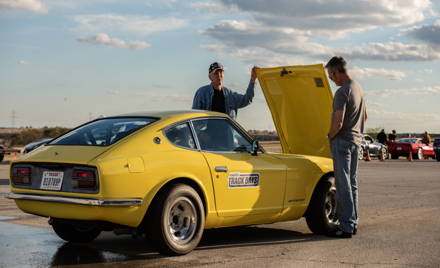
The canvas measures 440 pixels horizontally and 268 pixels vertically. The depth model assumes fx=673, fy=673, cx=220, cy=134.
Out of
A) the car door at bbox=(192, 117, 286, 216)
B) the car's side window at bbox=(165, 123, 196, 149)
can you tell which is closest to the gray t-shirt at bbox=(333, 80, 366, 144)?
the car door at bbox=(192, 117, 286, 216)

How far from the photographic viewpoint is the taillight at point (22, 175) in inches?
257

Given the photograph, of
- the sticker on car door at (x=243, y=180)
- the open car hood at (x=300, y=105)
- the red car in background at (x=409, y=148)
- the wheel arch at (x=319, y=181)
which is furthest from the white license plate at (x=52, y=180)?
the red car in background at (x=409, y=148)

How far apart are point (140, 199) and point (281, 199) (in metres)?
2.12

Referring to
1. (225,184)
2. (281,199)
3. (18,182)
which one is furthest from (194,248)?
(18,182)

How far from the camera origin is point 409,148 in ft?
131

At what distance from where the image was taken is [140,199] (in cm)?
620

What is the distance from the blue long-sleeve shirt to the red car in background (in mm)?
32114

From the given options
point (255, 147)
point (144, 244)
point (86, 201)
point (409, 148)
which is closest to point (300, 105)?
point (255, 147)

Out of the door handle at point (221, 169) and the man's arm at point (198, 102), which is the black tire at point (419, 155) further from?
the door handle at point (221, 169)

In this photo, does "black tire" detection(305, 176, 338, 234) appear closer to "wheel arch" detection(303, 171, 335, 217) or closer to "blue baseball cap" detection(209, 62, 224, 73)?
"wheel arch" detection(303, 171, 335, 217)

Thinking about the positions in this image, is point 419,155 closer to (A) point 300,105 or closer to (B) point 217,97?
(A) point 300,105

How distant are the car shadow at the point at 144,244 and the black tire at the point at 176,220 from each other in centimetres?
19

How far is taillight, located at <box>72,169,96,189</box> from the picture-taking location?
238 inches

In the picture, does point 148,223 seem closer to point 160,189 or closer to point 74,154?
point 160,189
